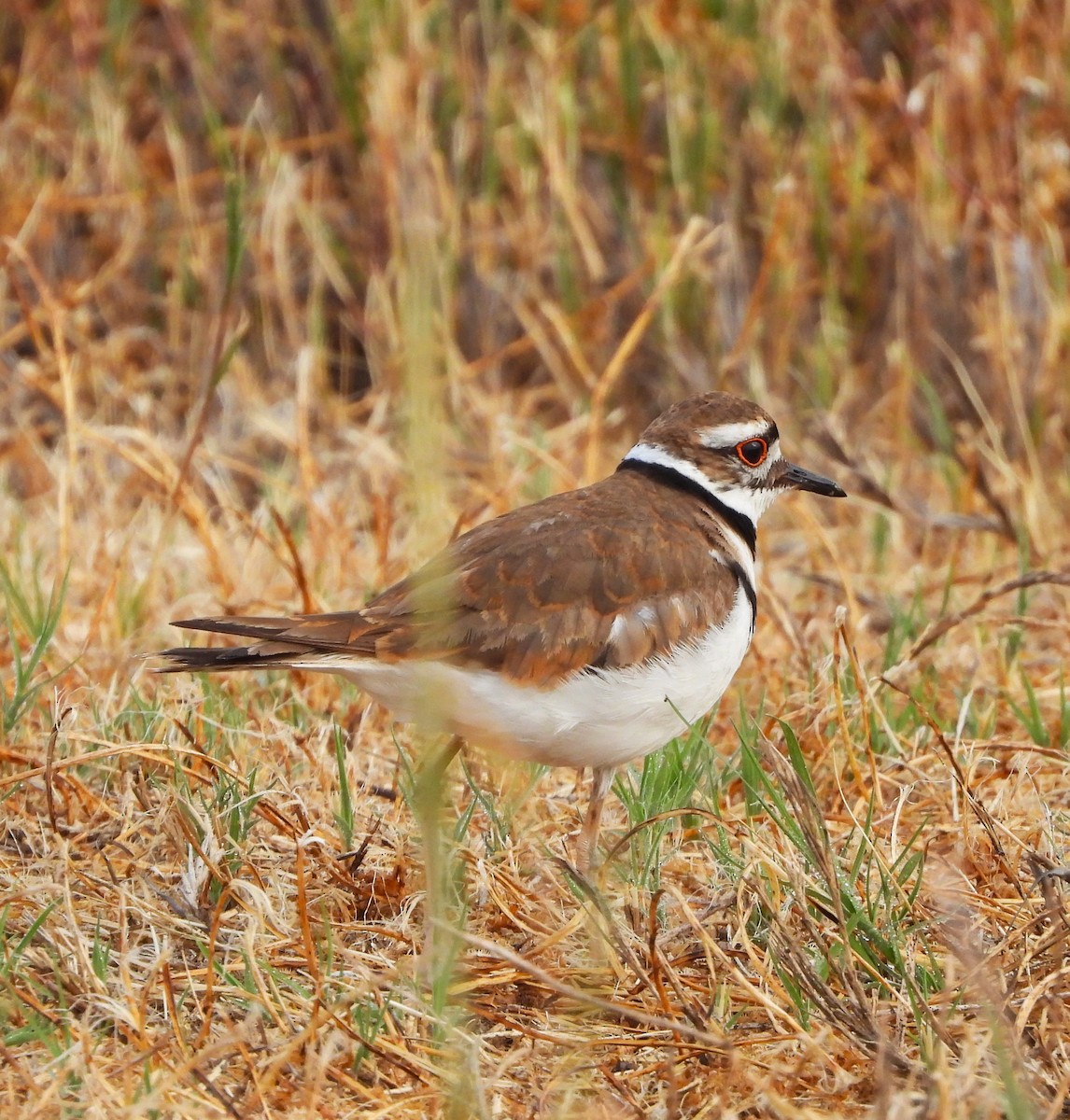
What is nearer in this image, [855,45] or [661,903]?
[661,903]

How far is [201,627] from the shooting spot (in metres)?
2.98

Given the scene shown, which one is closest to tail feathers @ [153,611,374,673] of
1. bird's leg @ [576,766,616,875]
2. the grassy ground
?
the grassy ground

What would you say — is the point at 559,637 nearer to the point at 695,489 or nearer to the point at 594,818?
the point at 594,818

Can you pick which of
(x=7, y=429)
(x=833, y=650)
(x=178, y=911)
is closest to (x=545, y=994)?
(x=178, y=911)

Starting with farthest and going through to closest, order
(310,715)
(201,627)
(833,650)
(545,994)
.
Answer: (310,715), (833,650), (201,627), (545,994)

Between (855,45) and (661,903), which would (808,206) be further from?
(661,903)

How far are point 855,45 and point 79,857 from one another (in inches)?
196

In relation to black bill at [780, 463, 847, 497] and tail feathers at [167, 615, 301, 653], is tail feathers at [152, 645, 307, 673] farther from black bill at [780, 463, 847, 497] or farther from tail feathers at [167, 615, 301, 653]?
black bill at [780, 463, 847, 497]

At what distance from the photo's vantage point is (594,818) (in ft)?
10.5

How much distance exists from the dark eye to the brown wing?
373 millimetres

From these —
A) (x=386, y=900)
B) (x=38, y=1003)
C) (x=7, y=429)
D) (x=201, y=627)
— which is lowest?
(x=7, y=429)

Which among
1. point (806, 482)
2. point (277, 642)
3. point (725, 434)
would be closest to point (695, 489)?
point (725, 434)

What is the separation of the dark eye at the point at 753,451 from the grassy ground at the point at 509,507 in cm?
52

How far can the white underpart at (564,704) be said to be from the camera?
3057 mm
